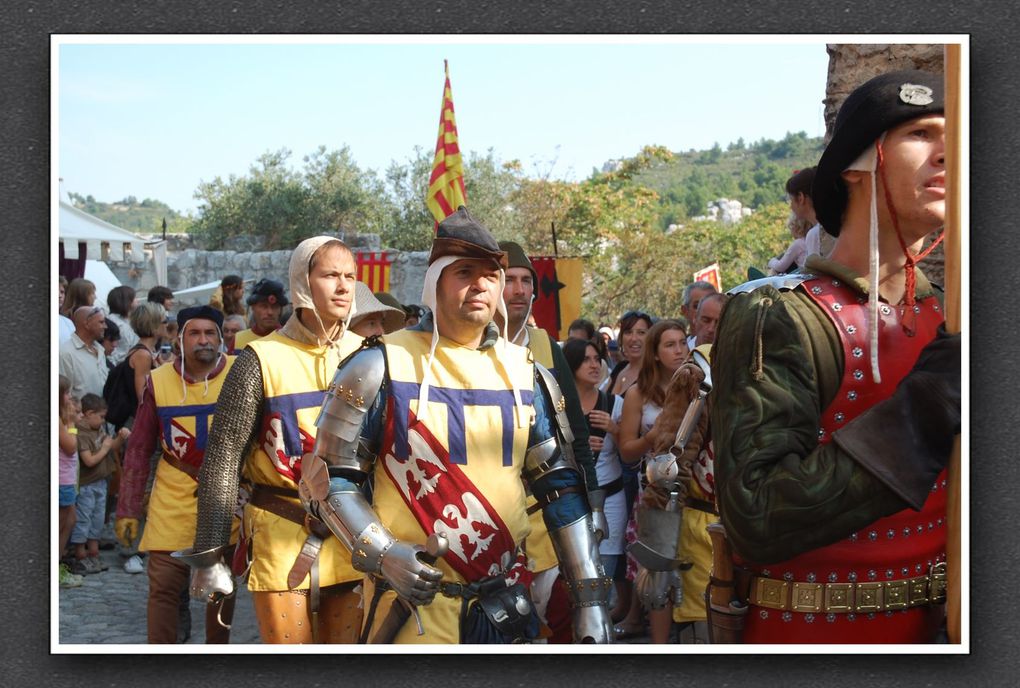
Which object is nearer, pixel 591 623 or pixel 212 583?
pixel 591 623

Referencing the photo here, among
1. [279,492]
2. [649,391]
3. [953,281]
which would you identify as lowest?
[279,492]

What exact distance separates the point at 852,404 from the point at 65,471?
8.42ft

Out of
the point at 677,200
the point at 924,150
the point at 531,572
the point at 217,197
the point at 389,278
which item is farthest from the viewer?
the point at 677,200

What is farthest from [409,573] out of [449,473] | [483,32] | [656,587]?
[656,587]

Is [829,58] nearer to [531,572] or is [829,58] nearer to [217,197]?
[531,572]

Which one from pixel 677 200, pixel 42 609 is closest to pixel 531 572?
pixel 42 609

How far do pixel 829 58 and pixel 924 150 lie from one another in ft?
8.19

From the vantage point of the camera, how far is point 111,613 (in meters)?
4.39

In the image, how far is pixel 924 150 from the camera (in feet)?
9.95

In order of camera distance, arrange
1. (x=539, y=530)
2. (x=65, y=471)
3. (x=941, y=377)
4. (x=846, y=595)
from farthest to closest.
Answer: (x=539, y=530), (x=65, y=471), (x=846, y=595), (x=941, y=377)

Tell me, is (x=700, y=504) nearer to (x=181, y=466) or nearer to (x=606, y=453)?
(x=606, y=453)

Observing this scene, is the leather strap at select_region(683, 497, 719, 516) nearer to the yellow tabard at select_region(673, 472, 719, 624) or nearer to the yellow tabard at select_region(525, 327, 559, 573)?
the yellow tabard at select_region(673, 472, 719, 624)

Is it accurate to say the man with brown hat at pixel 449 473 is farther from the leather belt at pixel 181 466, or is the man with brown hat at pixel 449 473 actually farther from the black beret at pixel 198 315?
the black beret at pixel 198 315

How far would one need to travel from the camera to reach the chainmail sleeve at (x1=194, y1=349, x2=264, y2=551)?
475 centimetres
